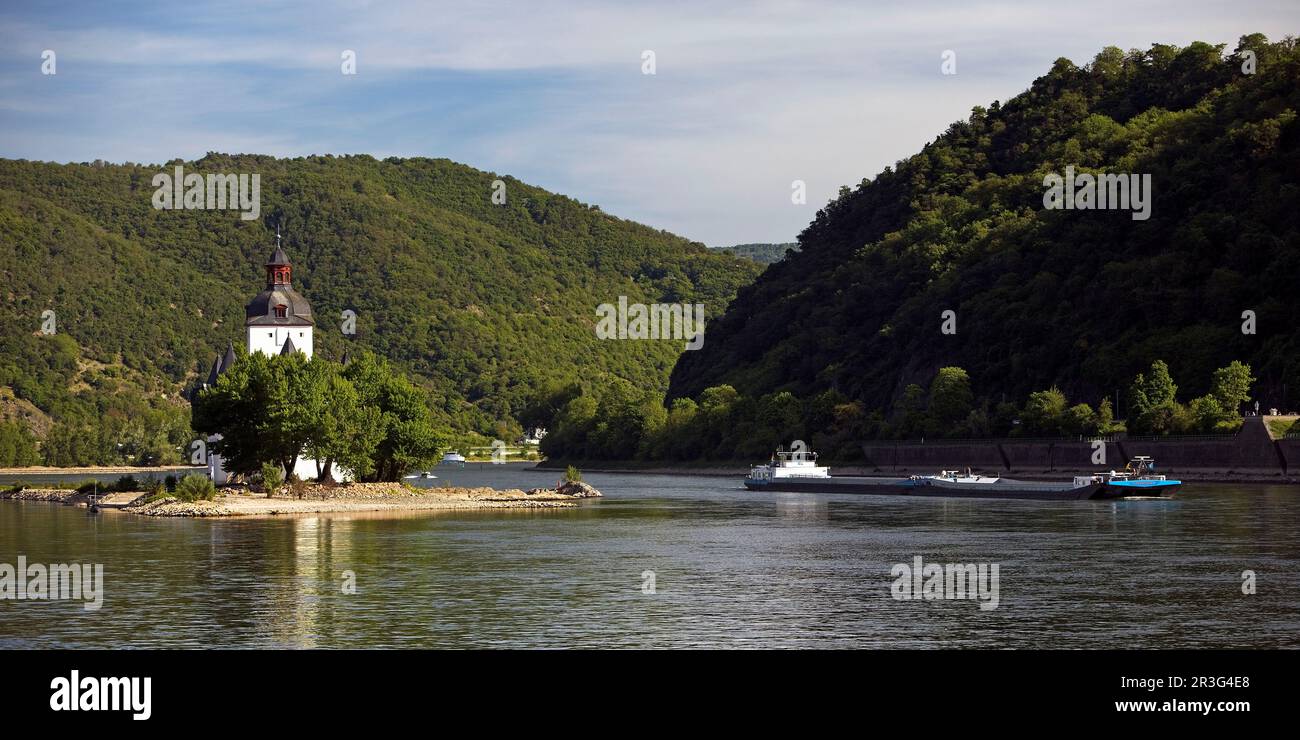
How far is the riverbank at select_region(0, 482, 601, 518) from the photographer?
330 feet

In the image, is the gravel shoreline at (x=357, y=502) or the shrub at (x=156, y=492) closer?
the gravel shoreline at (x=357, y=502)

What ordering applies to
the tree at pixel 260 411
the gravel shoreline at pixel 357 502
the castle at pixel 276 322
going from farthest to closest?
the castle at pixel 276 322, the tree at pixel 260 411, the gravel shoreline at pixel 357 502

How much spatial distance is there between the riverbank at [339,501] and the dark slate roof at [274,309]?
1667 centimetres

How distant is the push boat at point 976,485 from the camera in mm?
114125

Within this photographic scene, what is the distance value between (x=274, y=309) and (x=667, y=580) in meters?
75.3

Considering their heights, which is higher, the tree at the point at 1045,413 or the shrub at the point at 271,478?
the tree at the point at 1045,413

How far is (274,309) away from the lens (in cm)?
12500

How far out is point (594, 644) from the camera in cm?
4150

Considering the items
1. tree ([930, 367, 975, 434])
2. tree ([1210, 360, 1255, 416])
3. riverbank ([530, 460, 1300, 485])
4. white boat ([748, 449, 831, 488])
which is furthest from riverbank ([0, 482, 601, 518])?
tree ([1210, 360, 1255, 416])

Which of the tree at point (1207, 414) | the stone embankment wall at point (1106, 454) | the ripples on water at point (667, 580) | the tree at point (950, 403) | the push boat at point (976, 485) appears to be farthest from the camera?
the tree at point (950, 403)

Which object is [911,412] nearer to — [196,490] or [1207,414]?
[1207,414]

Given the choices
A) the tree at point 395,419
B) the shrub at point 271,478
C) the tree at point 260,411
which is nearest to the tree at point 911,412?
the tree at point 395,419

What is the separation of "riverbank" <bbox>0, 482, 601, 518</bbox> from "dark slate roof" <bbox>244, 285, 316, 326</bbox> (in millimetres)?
16666

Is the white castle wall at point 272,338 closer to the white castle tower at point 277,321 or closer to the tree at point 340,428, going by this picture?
the white castle tower at point 277,321
